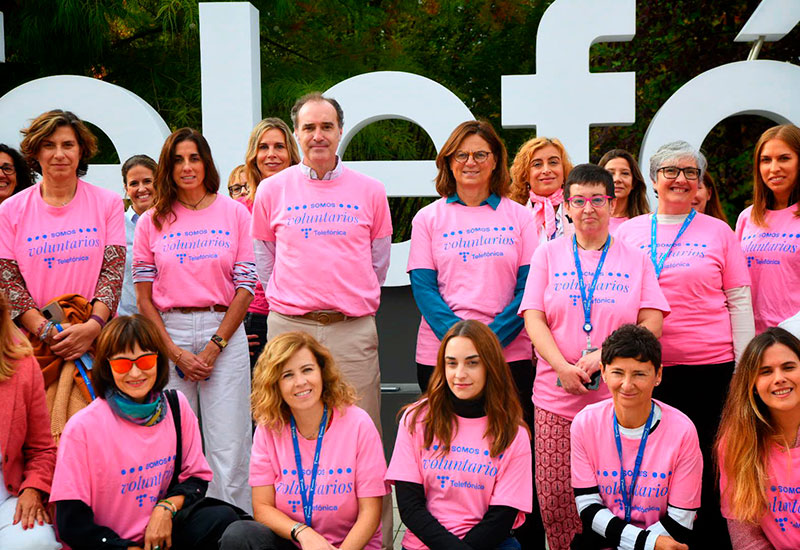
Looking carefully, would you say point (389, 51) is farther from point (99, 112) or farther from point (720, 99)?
point (720, 99)

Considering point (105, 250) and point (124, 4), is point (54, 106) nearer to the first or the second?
point (105, 250)

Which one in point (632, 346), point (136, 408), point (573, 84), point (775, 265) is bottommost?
point (136, 408)

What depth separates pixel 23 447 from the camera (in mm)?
3479

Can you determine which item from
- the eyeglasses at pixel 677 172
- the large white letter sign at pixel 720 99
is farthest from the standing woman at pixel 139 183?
the large white letter sign at pixel 720 99

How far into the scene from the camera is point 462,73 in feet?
36.7

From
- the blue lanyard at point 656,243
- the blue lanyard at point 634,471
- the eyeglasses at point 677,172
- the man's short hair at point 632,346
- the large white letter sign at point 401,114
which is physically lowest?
the blue lanyard at point 634,471

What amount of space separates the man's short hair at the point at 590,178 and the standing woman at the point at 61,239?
2.14 meters

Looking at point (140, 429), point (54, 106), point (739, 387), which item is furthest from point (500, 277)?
point (54, 106)

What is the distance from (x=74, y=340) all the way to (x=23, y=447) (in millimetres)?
541

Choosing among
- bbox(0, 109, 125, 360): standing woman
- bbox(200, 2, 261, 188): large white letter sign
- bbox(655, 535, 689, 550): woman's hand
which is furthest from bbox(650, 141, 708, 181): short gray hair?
bbox(200, 2, 261, 188): large white letter sign

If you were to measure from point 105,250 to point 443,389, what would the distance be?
180 cm

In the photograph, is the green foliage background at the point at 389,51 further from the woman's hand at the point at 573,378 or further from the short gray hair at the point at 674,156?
the woman's hand at the point at 573,378

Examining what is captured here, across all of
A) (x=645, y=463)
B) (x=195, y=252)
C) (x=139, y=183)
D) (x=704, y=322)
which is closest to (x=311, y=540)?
(x=645, y=463)

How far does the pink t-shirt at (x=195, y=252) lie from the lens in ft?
13.5
